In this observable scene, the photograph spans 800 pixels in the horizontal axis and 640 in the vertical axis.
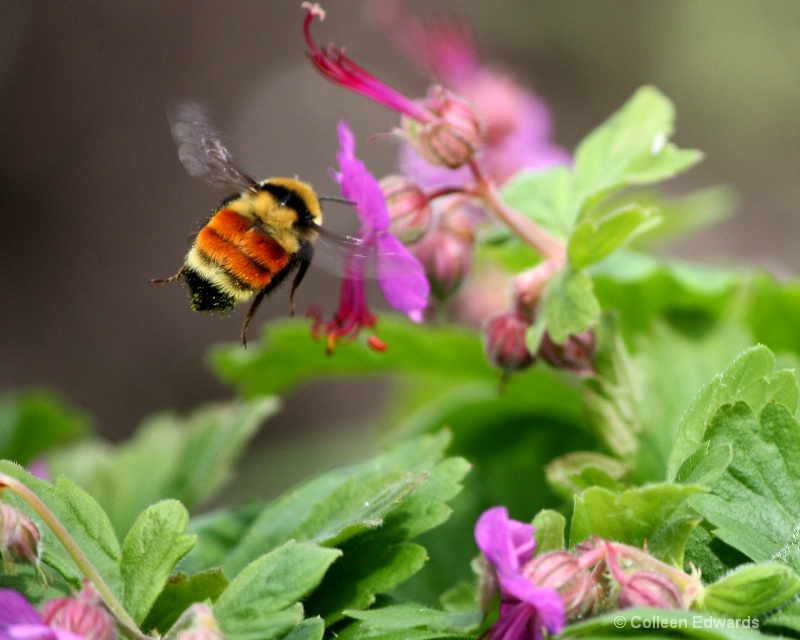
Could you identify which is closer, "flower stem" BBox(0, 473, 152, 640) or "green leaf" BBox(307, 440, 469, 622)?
"flower stem" BBox(0, 473, 152, 640)

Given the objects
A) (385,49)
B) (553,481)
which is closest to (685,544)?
(553,481)

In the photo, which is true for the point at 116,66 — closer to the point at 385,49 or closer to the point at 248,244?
the point at 385,49

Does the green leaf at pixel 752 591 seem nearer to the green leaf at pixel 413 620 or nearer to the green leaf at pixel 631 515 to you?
the green leaf at pixel 631 515

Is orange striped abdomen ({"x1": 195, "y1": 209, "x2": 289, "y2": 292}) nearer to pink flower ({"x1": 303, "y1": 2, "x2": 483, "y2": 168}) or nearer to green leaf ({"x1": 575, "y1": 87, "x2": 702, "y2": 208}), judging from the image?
pink flower ({"x1": 303, "y1": 2, "x2": 483, "y2": 168})

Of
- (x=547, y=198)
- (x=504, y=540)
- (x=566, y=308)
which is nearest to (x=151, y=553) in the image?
(x=504, y=540)

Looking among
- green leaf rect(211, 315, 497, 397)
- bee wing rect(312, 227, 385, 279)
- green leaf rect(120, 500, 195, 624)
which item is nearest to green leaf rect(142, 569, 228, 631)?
green leaf rect(120, 500, 195, 624)
